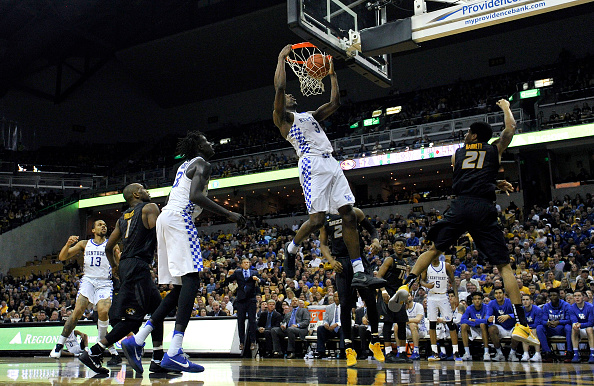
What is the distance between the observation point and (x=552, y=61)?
33.5 meters

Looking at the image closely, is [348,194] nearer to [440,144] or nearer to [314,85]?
[314,85]

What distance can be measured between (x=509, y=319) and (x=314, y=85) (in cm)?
580

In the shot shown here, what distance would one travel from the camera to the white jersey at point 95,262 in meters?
9.98

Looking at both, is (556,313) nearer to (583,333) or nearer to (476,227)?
(583,333)

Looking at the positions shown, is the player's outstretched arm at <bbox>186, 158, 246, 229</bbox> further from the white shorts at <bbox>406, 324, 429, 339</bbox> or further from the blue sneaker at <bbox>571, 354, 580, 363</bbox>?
the white shorts at <bbox>406, 324, 429, 339</bbox>

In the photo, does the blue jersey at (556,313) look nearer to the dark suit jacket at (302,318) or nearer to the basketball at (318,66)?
the dark suit jacket at (302,318)

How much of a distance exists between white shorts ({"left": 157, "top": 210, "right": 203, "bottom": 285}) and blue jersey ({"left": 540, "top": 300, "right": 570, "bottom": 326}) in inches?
304

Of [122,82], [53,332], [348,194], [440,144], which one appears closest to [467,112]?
[440,144]

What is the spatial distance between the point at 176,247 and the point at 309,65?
139 inches

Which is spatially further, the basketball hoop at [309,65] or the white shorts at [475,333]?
the white shorts at [475,333]

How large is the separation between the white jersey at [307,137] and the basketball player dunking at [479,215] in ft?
A: 4.98

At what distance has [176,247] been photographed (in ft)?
18.8

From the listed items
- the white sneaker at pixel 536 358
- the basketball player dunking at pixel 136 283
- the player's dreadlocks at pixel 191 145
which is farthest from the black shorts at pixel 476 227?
the white sneaker at pixel 536 358

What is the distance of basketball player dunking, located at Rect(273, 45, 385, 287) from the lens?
6.44 metres
